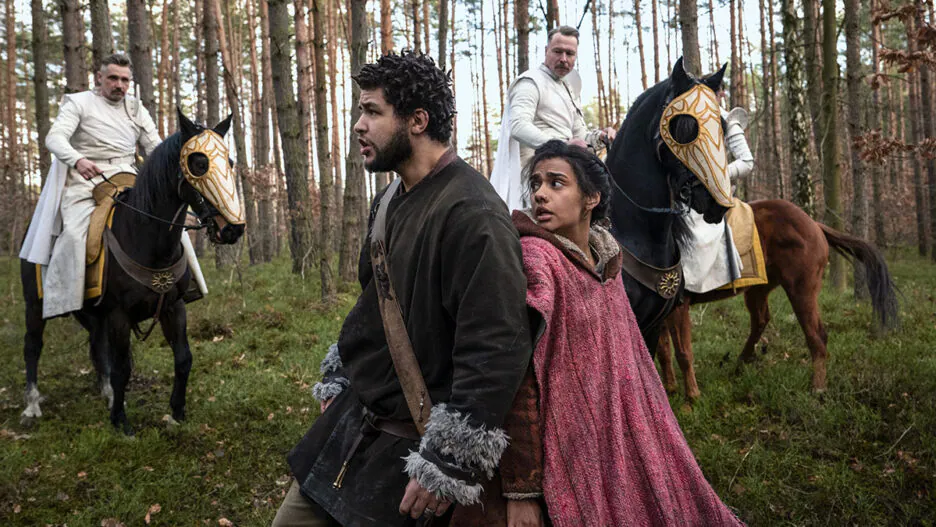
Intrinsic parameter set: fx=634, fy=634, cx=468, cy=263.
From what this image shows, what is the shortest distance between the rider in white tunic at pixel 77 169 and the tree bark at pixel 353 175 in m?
3.95

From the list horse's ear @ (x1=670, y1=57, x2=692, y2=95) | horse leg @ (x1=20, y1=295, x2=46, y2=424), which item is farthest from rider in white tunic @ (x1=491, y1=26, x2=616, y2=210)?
horse leg @ (x1=20, y1=295, x2=46, y2=424)

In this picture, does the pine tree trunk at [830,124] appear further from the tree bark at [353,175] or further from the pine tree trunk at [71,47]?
the pine tree trunk at [71,47]

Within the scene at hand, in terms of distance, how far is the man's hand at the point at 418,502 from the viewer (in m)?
1.75

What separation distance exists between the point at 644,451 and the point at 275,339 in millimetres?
6904

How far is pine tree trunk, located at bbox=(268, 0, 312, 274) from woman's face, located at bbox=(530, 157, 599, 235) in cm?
862

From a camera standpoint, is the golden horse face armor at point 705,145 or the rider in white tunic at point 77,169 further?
the rider in white tunic at point 77,169

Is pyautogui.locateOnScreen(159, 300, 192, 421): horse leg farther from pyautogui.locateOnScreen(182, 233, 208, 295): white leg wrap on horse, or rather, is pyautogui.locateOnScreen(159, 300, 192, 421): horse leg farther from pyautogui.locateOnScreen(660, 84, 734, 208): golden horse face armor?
pyautogui.locateOnScreen(660, 84, 734, 208): golden horse face armor

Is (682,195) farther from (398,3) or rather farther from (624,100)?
(624,100)

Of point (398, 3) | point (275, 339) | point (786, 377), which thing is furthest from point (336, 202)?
point (786, 377)

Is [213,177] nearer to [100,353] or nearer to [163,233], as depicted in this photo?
[163,233]

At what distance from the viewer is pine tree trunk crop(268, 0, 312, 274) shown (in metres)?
9.78

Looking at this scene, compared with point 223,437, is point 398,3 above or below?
above

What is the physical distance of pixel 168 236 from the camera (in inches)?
208

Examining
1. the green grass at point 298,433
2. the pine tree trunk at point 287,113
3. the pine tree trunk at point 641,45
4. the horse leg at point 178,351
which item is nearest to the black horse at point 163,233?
the horse leg at point 178,351
